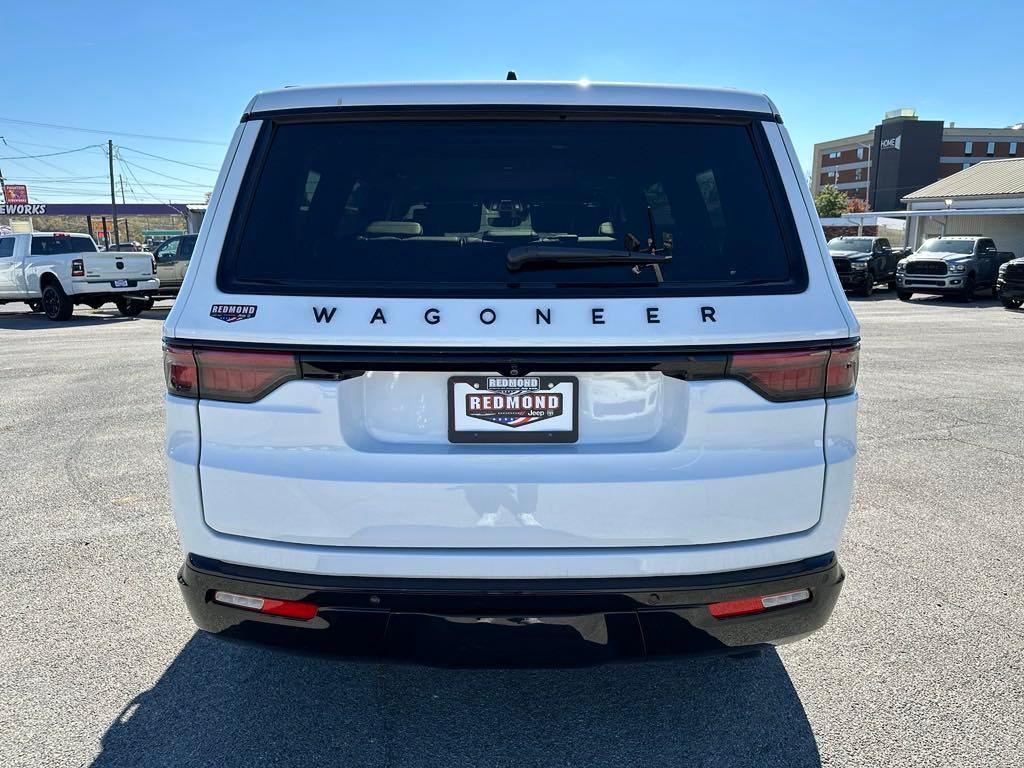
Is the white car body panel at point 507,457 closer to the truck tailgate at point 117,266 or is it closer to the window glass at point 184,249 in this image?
the truck tailgate at point 117,266

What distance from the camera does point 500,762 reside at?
2.46m

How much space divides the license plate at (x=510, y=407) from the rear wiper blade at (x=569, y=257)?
1.04 ft

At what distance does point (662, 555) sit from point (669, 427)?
35 centimetres

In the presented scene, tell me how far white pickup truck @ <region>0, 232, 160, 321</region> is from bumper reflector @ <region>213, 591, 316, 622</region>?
59.1ft

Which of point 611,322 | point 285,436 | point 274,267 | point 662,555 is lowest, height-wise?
point 662,555

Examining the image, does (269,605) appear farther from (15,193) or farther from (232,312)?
(15,193)

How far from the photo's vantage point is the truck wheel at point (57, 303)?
18.1 m

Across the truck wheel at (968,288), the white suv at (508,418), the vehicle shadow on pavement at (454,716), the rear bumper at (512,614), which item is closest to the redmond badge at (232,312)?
the white suv at (508,418)

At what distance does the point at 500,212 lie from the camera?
102 inches

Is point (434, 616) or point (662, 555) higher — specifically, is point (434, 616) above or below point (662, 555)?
below

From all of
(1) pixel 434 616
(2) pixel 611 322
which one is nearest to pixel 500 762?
(1) pixel 434 616

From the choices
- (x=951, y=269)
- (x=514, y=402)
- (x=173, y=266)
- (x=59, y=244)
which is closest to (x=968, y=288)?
(x=951, y=269)

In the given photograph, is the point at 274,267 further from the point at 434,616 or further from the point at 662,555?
the point at 662,555

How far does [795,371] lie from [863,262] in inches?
994
